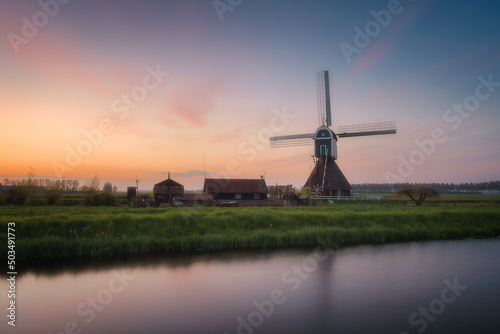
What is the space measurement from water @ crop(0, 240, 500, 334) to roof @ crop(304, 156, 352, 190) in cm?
2286

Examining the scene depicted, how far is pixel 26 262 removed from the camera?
13.7 meters

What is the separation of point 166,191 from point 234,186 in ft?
32.9

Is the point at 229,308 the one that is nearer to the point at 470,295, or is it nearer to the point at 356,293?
the point at 356,293

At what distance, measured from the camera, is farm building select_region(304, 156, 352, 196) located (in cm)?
3841

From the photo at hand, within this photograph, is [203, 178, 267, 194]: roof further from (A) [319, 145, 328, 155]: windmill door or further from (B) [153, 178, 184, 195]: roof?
(A) [319, 145, 328, 155]: windmill door

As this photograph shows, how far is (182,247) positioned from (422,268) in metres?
12.0

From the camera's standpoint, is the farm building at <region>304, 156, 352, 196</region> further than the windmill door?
No

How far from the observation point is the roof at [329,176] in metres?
38.4

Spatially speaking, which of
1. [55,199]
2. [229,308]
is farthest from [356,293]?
[55,199]

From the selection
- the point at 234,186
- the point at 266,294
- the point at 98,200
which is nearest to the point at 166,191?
the point at 98,200

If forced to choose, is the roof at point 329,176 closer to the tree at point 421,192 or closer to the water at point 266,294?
the tree at point 421,192

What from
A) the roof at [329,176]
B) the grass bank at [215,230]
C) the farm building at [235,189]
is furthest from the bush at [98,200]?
the roof at [329,176]

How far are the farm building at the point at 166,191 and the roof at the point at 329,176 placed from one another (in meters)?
18.9

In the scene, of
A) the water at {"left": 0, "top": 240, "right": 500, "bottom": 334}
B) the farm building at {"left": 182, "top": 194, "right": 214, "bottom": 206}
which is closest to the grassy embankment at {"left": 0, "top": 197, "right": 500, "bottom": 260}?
the water at {"left": 0, "top": 240, "right": 500, "bottom": 334}
